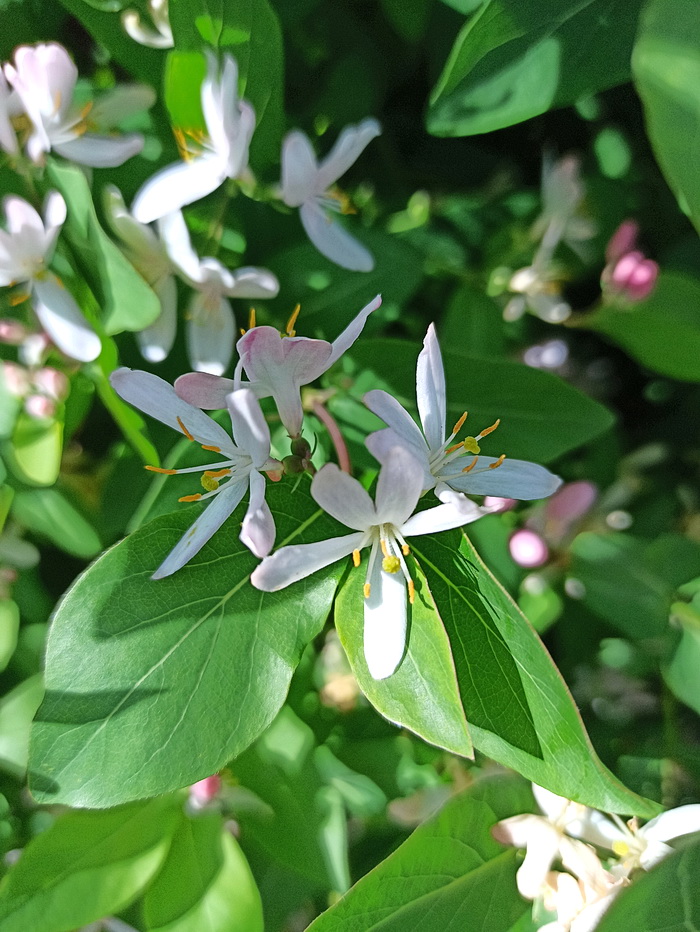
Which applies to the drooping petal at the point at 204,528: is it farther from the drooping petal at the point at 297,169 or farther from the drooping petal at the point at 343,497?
the drooping petal at the point at 297,169

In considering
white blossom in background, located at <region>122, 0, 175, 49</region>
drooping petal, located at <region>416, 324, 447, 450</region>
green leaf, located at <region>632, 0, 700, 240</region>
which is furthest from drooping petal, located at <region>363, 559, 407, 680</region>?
white blossom in background, located at <region>122, 0, 175, 49</region>

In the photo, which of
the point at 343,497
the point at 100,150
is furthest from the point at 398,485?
the point at 100,150

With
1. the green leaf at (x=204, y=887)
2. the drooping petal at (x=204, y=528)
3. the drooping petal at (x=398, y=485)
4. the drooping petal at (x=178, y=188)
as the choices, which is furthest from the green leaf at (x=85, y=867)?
the drooping petal at (x=178, y=188)

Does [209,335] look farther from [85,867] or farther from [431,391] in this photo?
[85,867]

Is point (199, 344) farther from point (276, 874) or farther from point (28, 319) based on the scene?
point (276, 874)

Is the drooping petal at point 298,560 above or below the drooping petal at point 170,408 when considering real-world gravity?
below

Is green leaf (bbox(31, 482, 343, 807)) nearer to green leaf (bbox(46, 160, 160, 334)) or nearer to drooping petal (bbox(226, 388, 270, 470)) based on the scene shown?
drooping petal (bbox(226, 388, 270, 470))

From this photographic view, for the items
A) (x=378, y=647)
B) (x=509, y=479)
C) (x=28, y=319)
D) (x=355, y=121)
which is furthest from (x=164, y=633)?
(x=355, y=121)
